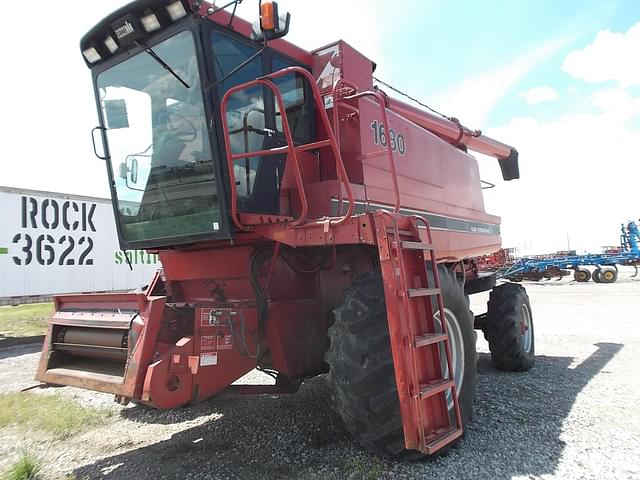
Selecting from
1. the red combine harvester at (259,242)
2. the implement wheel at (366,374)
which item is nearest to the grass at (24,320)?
the red combine harvester at (259,242)

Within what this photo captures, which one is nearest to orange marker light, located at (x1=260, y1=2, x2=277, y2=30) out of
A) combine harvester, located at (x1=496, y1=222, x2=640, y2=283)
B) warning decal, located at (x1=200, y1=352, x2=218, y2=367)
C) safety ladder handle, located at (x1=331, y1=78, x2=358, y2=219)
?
safety ladder handle, located at (x1=331, y1=78, x2=358, y2=219)

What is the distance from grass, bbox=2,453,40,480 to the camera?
3244 mm

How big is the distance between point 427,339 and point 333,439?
1.27m

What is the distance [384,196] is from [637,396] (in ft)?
10.9

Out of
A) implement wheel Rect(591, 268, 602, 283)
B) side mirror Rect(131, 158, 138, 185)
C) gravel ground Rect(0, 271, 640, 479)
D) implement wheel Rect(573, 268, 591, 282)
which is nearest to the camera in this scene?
gravel ground Rect(0, 271, 640, 479)

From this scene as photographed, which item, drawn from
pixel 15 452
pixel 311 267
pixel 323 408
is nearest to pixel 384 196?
pixel 311 267

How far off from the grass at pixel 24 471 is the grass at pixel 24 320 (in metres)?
8.50

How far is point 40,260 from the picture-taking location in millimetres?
10555

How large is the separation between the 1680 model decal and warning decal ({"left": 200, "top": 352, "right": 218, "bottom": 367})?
2452 millimetres

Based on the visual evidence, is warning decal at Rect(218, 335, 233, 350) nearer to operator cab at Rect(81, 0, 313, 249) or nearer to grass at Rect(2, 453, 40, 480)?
operator cab at Rect(81, 0, 313, 249)

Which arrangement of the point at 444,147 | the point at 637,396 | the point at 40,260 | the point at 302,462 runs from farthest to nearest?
the point at 40,260
the point at 444,147
the point at 637,396
the point at 302,462

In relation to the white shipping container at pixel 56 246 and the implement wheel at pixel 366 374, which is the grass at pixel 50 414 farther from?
the white shipping container at pixel 56 246

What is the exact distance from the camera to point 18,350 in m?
9.66

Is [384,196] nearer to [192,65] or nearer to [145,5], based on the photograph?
[192,65]
